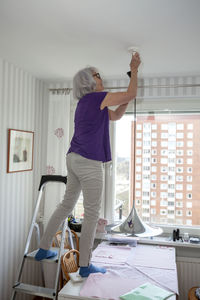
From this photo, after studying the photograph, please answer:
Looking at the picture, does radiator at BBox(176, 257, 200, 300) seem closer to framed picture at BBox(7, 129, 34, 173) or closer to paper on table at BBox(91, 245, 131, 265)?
paper on table at BBox(91, 245, 131, 265)

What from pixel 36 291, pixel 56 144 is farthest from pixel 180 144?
pixel 36 291

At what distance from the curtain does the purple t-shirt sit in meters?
1.77

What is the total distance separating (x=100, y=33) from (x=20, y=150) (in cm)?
167

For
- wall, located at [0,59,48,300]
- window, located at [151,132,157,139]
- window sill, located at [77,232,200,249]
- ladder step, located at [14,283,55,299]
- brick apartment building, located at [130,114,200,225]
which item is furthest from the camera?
window, located at [151,132,157,139]

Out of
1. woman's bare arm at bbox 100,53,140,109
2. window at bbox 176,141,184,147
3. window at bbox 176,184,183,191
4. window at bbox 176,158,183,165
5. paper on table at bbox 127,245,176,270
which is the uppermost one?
woman's bare arm at bbox 100,53,140,109

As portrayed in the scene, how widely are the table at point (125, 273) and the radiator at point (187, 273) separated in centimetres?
31

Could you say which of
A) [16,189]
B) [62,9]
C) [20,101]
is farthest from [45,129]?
[62,9]

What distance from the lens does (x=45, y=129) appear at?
3924 millimetres

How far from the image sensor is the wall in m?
3.04

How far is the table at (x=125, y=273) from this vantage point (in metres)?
1.95

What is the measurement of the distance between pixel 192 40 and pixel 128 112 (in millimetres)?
1476

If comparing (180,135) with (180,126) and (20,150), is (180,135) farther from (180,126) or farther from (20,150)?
(20,150)

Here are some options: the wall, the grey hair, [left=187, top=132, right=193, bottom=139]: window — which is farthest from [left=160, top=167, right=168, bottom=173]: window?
the grey hair

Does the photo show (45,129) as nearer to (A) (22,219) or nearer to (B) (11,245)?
(A) (22,219)
